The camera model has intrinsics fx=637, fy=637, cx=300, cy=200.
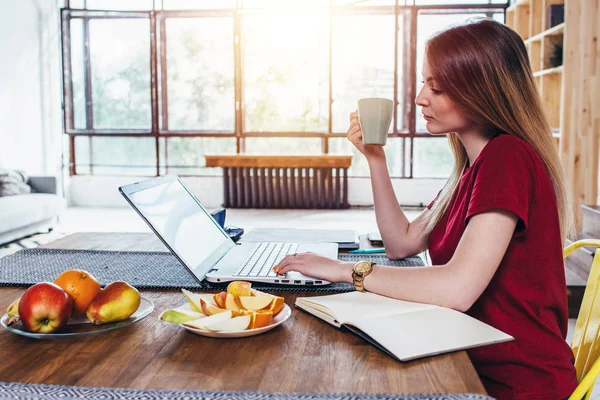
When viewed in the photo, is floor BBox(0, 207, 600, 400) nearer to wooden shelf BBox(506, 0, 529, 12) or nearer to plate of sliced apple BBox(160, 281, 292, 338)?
wooden shelf BBox(506, 0, 529, 12)

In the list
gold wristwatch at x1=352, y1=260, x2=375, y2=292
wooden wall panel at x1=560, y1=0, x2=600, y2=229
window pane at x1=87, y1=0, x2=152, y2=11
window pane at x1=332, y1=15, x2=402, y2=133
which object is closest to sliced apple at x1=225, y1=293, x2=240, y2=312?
gold wristwatch at x1=352, y1=260, x2=375, y2=292

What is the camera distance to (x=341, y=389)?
785 mm

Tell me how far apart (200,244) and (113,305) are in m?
0.44

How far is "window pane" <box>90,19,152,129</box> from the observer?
8.43 m

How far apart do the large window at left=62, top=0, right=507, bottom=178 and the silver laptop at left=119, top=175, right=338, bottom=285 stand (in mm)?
6679

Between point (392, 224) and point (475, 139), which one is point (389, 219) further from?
point (475, 139)

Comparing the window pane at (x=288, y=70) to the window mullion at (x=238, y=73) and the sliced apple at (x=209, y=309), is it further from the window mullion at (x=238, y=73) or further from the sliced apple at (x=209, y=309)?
Result: the sliced apple at (x=209, y=309)

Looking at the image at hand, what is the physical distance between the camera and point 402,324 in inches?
38.9

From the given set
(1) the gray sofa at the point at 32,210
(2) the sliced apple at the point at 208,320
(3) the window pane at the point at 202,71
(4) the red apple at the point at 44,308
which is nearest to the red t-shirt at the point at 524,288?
(2) the sliced apple at the point at 208,320

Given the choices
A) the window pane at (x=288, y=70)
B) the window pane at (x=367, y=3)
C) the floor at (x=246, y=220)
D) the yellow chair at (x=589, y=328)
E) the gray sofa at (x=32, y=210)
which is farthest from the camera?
the window pane at (x=288, y=70)

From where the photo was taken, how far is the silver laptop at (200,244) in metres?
1.30

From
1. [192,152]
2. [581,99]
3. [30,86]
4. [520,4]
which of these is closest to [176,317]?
[581,99]

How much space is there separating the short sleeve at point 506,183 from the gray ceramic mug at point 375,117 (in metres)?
0.27

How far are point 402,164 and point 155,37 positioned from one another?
11.9ft
